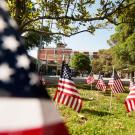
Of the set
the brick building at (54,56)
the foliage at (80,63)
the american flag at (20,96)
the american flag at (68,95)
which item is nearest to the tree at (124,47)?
the foliage at (80,63)

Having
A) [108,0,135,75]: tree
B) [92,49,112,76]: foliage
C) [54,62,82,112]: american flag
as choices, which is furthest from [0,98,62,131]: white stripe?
[92,49,112,76]: foliage

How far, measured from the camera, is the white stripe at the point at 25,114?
169 cm

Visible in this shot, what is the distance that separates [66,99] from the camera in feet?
43.6

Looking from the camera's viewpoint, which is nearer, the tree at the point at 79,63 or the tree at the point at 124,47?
the tree at the point at 124,47

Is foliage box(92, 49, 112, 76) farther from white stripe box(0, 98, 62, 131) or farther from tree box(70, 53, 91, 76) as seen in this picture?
white stripe box(0, 98, 62, 131)

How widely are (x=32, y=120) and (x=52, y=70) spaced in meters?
135

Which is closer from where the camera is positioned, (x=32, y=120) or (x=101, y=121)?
(x=32, y=120)

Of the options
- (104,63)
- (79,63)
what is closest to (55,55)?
(104,63)

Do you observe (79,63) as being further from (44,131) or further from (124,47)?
(44,131)

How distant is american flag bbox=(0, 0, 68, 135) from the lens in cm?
171

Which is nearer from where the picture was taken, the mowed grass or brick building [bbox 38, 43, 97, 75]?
the mowed grass

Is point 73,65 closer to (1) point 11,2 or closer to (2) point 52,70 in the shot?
(2) point 52,70

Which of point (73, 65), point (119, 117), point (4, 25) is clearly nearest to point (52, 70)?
point (73, 65)

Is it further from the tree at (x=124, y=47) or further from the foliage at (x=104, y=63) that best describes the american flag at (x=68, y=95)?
the foliage at (x=104, y=63)
